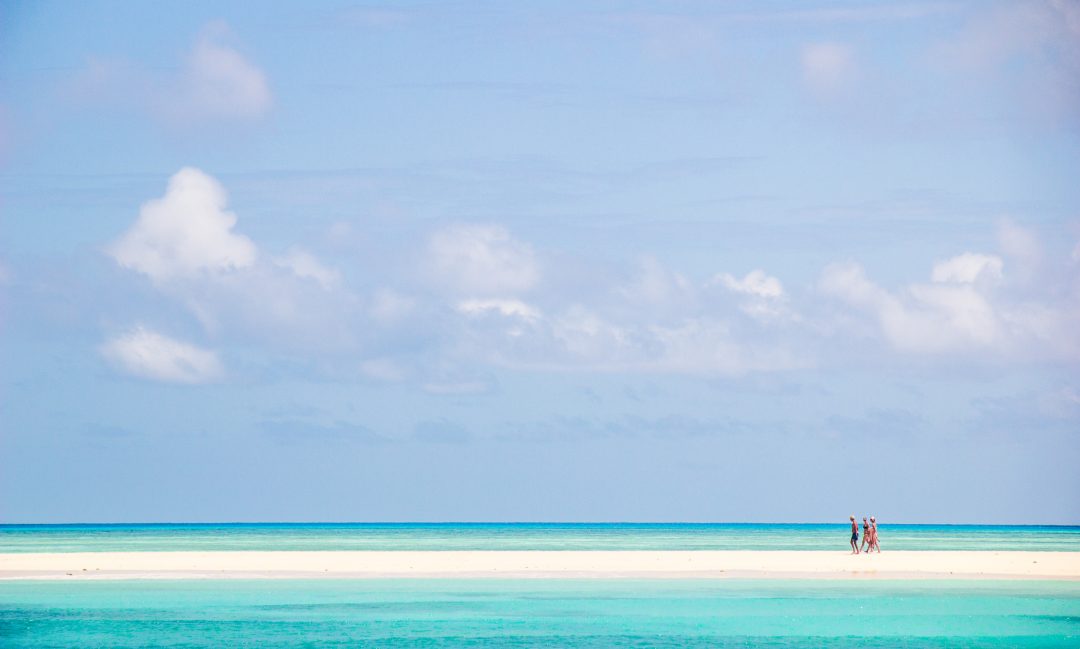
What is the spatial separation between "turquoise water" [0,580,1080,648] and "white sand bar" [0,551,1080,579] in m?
3.14

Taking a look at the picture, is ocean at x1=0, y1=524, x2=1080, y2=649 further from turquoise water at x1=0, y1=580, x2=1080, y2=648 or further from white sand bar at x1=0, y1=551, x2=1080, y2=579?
white sand bar at x1=0, y1=551, x2=1080, y2=579

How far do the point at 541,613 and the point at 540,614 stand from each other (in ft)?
0.57

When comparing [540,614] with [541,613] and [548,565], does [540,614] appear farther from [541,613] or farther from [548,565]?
[548,565]

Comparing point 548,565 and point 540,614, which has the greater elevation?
point 548,565

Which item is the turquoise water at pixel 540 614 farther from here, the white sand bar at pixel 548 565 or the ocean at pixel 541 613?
the white sand bar at pixel 548 565

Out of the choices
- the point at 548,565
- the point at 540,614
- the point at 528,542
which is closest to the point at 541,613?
the point at 540,614

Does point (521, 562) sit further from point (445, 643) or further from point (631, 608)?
point (445, 643)

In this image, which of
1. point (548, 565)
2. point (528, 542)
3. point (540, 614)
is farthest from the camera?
point (528, 542)

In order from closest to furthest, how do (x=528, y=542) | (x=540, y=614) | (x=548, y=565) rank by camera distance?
1. (x=540, y=614)
2. (x=548, y=565)
3. (x=528, y=542)

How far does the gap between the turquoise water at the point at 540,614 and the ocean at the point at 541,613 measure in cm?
4

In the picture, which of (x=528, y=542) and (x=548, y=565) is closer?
(x=548, y=565)

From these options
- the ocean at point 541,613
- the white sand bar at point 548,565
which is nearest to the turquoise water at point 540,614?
the ocean at point 541,613

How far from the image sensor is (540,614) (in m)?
28.9

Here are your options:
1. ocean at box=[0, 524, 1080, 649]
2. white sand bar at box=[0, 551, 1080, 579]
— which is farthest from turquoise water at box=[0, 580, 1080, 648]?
white sand bar at box=[0, 551, 1080, 579]
